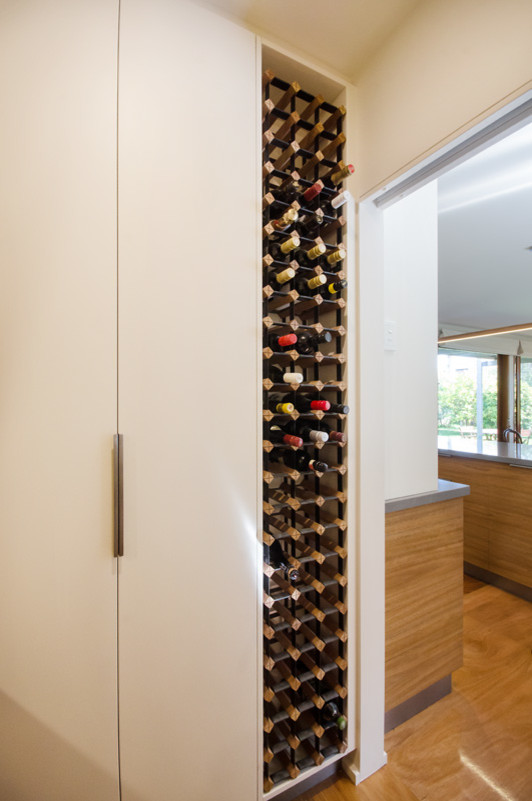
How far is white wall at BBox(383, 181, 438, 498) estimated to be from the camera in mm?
1561

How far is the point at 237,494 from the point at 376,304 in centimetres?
82

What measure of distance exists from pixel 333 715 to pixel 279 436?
95 cm

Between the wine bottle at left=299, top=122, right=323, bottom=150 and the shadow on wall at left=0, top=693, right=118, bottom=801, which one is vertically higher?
the wine bottle at left=299, top=122, right=323, bottom=150

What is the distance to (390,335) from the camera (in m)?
1.55

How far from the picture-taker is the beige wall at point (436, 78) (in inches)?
32.4

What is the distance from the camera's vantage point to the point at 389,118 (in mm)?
1143

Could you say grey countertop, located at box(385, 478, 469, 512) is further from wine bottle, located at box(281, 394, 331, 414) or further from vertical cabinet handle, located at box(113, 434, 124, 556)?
vertical cabinet handle, located at box(113, 434, 124, 556)

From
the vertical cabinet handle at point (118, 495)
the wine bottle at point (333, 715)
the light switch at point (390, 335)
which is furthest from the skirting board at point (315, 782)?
the light switch at point (390, 335)

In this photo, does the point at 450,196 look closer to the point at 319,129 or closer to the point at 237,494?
the point at 319,129

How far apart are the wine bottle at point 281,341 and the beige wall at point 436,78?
58 centimetres

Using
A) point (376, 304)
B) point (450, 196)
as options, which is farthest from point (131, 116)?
point (450, 196)

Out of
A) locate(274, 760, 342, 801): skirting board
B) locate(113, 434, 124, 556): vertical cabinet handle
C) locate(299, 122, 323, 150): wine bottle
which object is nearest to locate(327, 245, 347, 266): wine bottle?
locate(299, 122, 323, 150): wine bottle

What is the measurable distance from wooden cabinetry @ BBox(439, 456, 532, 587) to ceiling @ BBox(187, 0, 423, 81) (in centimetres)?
252

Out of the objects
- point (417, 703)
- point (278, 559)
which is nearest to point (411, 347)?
point (278, 559)
